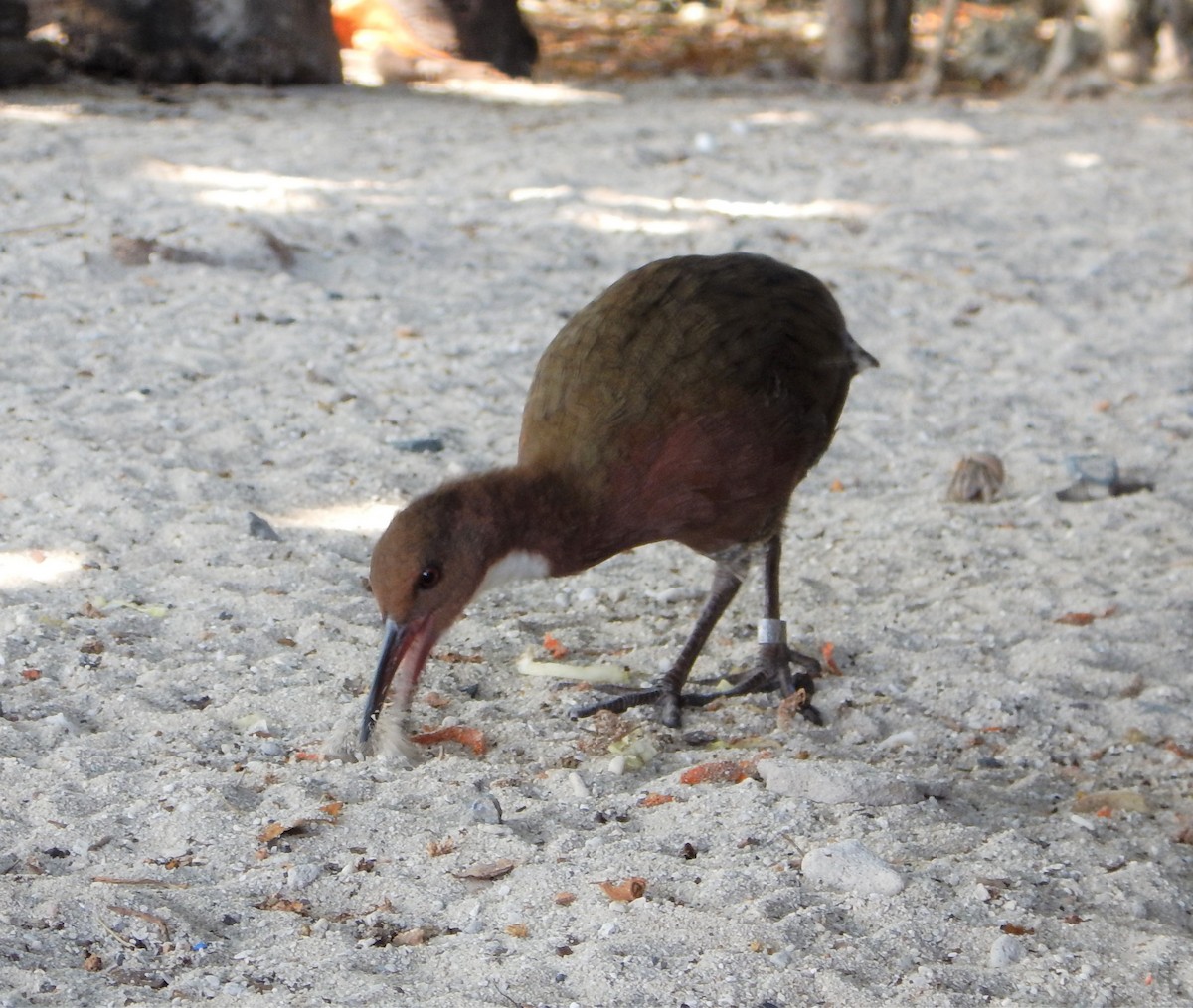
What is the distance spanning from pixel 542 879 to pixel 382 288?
402 cm

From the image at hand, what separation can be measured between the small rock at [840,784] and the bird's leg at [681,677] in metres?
0.53

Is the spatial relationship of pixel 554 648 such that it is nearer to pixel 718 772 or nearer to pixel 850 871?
pixel 718 772

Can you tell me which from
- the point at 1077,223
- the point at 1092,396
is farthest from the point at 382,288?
the point at 1077,223

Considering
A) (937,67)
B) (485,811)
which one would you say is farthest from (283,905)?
(937,67)

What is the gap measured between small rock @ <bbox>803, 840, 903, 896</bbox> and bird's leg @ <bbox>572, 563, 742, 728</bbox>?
0.89m

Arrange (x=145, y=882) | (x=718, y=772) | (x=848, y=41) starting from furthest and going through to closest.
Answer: (x=848, y=41) → (x=718, y=772) → (x=145, y=882)

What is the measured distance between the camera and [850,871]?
286 centimetres

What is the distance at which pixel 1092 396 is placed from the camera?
19.3ft

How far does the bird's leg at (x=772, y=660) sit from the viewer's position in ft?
12.6

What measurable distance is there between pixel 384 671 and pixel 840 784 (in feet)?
3.38

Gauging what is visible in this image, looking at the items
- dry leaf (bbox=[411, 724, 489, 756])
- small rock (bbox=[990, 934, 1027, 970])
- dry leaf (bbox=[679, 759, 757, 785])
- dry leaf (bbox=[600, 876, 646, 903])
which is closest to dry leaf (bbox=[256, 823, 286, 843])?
dry leaf (bbox=[411, 724, 489, 756])

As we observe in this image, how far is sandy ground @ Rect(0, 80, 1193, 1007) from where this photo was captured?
8.69 ft

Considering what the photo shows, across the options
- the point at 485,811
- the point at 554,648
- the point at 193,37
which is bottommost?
the point at 554,648

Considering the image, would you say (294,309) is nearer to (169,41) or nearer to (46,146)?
(46,146)
